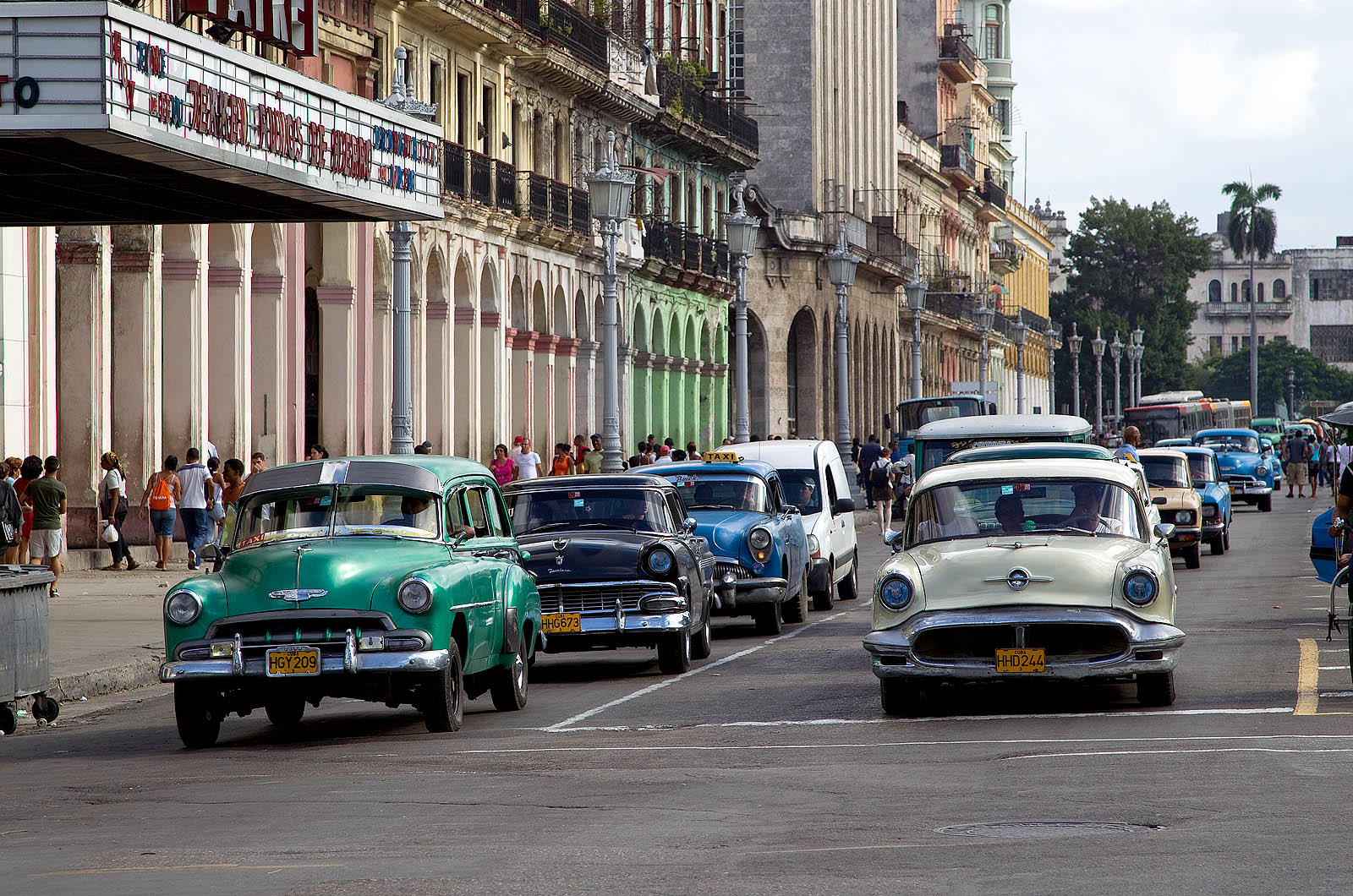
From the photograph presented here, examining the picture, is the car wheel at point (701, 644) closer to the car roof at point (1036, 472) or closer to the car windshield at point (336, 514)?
the car roof at point (1036, 472)

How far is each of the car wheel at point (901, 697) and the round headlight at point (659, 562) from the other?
360cm

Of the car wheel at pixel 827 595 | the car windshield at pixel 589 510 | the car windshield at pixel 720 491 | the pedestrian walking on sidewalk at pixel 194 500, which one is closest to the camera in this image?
the car windshield at pixel 589 510

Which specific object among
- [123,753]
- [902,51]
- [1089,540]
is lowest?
[123,753]

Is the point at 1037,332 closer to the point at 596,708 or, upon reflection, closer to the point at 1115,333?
the point at 1115,333

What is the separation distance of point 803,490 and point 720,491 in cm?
350

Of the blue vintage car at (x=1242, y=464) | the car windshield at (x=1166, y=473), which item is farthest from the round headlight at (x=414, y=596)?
the blue vintage car at (x=1242, y=464)

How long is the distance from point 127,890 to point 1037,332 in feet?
405

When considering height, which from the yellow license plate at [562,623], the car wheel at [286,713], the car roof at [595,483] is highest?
the car roof at [595,483]

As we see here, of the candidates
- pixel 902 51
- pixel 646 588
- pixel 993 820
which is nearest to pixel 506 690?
pixel 646 588

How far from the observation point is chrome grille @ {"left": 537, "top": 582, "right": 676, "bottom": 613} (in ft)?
58.3

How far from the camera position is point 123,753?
13750mm

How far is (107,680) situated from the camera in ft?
58.2

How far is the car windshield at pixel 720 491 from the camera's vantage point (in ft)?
73.5

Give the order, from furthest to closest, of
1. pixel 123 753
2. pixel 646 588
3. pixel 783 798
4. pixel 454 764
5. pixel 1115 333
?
pixel 1115 333
pixel 646 588
pixel 123 753
pixel 454 764
pixel 783 798
